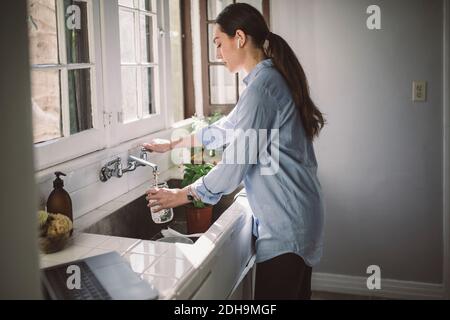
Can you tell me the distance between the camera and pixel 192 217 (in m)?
1.96

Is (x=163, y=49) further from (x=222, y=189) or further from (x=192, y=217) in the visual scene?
(x=222, y=189)

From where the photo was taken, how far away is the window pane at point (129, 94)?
228cm

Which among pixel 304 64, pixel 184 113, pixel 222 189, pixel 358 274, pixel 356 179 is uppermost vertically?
pixel 304 64

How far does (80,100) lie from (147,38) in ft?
2.40

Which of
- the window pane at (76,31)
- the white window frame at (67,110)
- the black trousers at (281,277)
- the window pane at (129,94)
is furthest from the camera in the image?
the window pane at (129,94)

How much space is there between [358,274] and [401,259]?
28 cm

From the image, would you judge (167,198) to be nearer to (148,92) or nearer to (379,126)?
(148,92)

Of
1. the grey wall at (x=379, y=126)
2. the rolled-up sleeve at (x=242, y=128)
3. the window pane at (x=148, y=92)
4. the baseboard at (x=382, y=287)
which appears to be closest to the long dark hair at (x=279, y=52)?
the rolled-up sleeve at (x=242, y=128)

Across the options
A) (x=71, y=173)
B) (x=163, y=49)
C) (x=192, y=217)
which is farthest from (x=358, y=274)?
(x=71, y=173)

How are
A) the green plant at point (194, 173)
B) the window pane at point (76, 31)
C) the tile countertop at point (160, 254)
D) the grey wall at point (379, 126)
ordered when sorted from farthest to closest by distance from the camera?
the grey wall at point (379, 126)
the green plant at point (194, 173)
the window pane at point (76, 31)
the tile countertop at point (160, 254)

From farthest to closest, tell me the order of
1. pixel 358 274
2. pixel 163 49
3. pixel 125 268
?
1. pixel 358 274
2. pixel 163 49
3. pixel 125 268

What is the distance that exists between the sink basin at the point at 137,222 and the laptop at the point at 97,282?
0.40 metres

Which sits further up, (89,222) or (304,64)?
(304,64)

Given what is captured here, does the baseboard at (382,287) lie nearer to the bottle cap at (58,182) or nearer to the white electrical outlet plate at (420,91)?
the white electrical outlet plate at (420,91)
